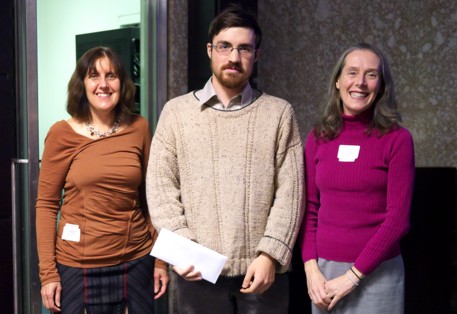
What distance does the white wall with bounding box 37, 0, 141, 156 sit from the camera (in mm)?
3000

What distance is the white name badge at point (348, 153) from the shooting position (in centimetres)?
198

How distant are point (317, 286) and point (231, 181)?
1.54ft

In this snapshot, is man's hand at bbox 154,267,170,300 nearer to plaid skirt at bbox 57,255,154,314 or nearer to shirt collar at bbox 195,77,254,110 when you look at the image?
plaid skirt at bbox 57,255,154,314

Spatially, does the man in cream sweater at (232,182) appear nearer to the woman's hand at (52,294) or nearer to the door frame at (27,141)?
the woman's hand at (52,294)

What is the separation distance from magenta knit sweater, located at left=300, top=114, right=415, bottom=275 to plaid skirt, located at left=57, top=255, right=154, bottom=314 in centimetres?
67

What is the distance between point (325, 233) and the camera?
79.0 inches

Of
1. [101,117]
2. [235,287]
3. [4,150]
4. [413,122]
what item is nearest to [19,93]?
[4,150]

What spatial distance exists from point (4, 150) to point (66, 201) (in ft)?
3.21

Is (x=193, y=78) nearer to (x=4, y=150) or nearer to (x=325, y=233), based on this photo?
(x=4, y=150)

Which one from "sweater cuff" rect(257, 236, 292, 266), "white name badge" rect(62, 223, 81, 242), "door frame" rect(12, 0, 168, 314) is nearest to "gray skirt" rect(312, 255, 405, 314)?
"sweater cuff" rect(257, 236, 292, 266)

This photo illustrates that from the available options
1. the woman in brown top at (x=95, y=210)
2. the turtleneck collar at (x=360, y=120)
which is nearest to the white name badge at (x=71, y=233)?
the woman in brown top at (x=95, y=210)

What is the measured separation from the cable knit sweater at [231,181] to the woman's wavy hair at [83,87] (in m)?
0.36

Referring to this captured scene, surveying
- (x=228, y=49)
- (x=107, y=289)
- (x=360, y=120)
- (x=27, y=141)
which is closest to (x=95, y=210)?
(x=107, y=289)

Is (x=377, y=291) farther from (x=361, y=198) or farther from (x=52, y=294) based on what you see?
(x=52, y=294)
